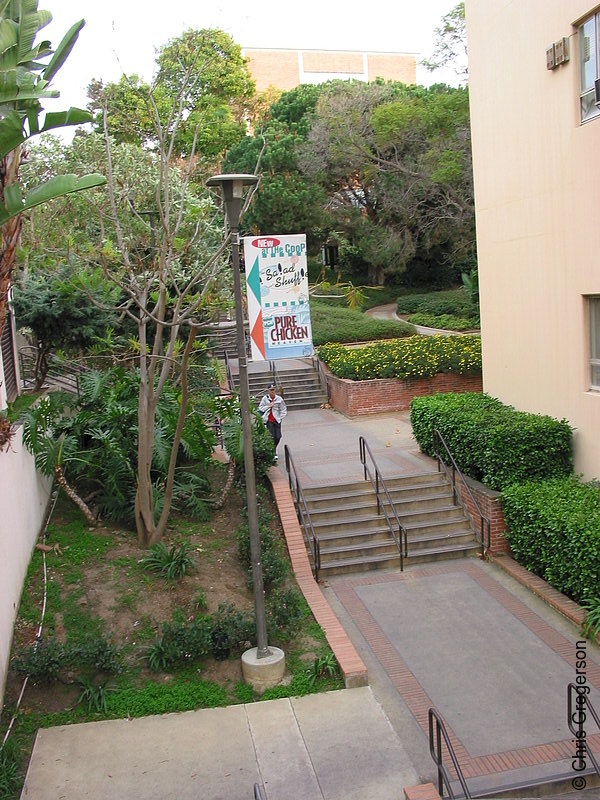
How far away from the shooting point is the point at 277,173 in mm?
34156

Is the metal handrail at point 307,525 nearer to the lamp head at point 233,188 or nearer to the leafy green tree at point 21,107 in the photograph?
the lamp head at point 233,188

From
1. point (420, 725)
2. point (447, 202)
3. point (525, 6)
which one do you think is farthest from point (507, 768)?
point (447, 202)

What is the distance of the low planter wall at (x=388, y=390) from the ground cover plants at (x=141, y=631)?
375 inches

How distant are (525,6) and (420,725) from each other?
438 inches

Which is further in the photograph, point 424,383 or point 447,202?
point 447,202

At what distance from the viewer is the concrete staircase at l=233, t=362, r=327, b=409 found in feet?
71.8

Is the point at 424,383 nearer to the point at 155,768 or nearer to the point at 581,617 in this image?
the point at 581,617

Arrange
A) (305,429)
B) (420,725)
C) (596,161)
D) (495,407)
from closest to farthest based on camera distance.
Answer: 1. (420,725)
2. (596,161)
3. (495,407)
4. (305,429)

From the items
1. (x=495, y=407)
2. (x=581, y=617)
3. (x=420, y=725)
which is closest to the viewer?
(x=420, y=725)

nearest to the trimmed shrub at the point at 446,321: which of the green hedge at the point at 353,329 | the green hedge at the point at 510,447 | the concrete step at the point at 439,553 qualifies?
the green hedge at the point at 353,329

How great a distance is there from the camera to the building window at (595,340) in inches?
447

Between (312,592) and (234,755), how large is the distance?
334cm

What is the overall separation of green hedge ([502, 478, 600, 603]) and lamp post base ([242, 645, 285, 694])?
403cm

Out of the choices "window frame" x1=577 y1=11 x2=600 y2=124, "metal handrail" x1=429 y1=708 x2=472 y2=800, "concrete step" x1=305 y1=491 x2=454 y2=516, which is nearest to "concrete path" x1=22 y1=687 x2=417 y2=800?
"metal handrail" x1=429 y1=708 x2=472 y2=800
